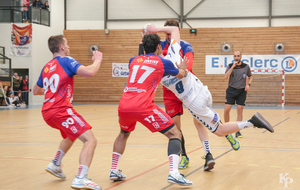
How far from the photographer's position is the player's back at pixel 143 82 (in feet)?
12.4

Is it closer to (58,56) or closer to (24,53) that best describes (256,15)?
(24,53)

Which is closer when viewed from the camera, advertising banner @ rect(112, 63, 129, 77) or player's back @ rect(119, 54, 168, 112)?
player's back @ rect(119, 54, 168, 112)

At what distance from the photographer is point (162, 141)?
7.32m

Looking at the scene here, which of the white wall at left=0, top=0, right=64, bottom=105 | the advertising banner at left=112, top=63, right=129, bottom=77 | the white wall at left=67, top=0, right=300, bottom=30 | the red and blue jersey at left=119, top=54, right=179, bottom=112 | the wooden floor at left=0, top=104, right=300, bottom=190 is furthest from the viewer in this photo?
the advertising banner at left=112, top=63, right=129, bottom=77

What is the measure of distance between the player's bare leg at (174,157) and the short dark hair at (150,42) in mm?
908

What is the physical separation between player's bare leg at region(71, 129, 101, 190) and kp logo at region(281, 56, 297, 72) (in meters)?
19.5

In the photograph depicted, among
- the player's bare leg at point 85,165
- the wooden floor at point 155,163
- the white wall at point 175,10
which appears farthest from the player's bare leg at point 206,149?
the white wall at point 175,10

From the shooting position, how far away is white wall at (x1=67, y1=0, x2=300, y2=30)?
21516 mm

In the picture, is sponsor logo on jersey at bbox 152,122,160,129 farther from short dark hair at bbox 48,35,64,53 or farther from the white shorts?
short dark hair at bbox 48,35,64,53

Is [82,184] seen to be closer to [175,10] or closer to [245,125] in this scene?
[245,125]

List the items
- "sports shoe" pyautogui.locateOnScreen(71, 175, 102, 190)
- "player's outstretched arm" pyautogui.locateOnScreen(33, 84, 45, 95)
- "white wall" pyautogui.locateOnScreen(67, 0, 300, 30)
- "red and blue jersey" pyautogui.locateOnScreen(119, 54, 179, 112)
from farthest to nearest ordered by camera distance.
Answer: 1. "white wall" pyautogui.locateOnScreen(67, 0, 300, 30)
2. "player's outstretched arm" pyautogui.locateOnScreen(33, 84, 45, 95)
3. "red and blue jersey" pyautogui.locateOnScreen(119, 54, 179, 112)
4. "sports shoe" pyautogui.locateOnScreen(71, 175, 102, 190)

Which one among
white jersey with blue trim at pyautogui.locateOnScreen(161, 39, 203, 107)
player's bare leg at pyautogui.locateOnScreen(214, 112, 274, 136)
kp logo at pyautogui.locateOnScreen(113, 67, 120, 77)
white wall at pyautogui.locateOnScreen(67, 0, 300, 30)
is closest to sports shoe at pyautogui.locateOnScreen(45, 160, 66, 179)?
white jersey with blue trim at pyautogui.locateOnScreen(161, 39, 203, 107)

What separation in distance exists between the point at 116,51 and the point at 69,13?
421cm

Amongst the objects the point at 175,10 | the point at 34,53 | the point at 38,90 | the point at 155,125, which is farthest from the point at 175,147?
the point at 175,10
